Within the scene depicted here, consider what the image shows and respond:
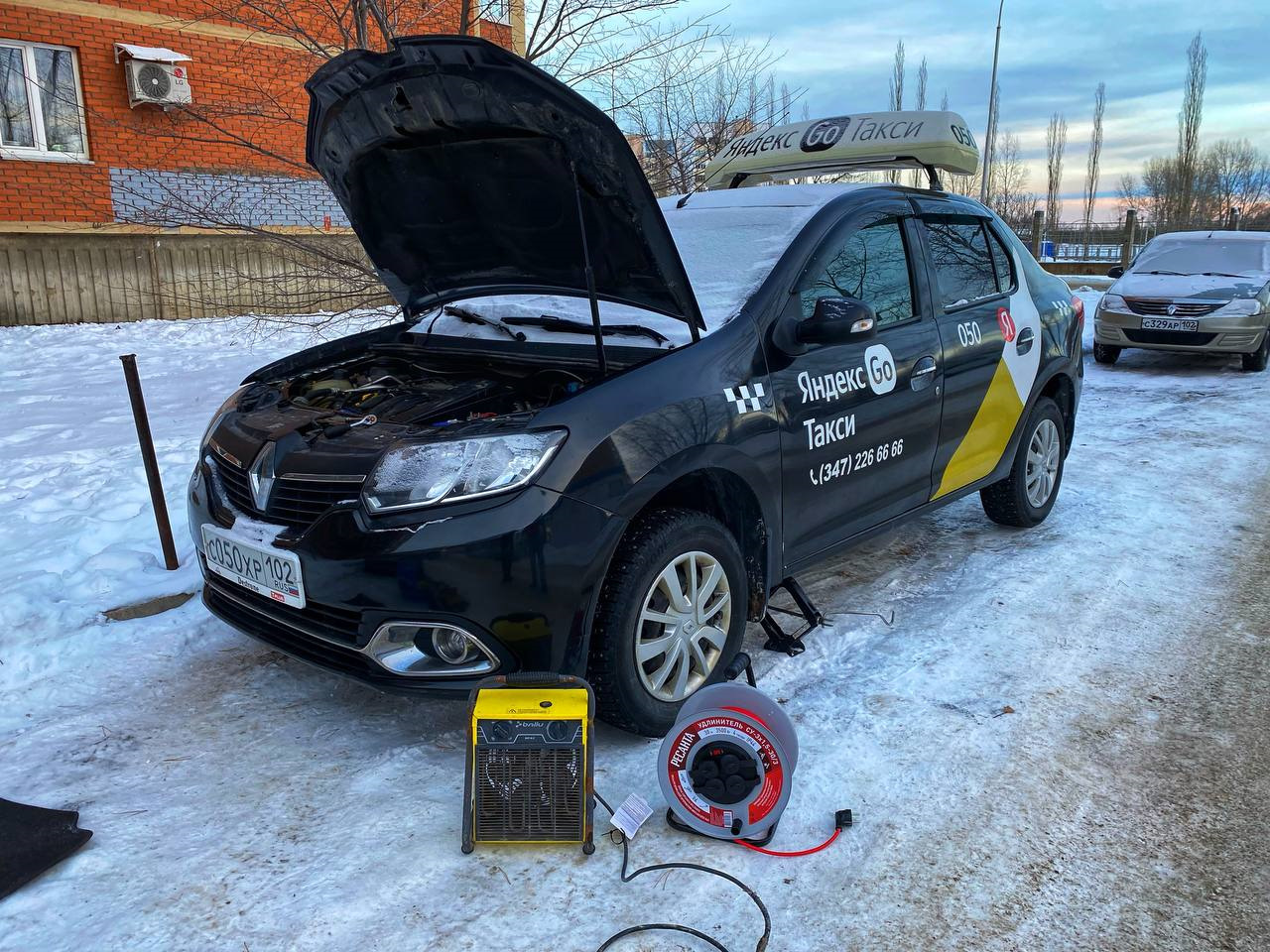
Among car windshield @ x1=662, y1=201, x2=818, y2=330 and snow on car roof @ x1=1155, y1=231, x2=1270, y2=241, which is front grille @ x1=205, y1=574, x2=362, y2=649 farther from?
snow on car roof @ x1=1155, y1=231, x2=1270, y2=241

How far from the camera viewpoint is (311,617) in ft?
9.33

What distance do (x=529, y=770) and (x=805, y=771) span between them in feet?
3.02

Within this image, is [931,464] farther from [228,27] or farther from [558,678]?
[228,27]

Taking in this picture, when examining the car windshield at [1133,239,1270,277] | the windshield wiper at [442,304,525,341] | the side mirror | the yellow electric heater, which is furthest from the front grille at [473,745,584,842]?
the car windshield at [1133,239,1270,277]

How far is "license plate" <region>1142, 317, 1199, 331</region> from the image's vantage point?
10.8 metres

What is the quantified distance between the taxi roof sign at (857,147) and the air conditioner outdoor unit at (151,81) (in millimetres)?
10530

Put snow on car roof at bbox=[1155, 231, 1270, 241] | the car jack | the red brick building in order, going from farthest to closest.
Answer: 1. the red brick building
2. snow on car roof at bbox=[1155, 231, 1270, 241]
3. the car jack

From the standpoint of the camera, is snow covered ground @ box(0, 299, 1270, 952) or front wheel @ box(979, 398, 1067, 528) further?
front wheel @ box(979, 398, 1067, 528)

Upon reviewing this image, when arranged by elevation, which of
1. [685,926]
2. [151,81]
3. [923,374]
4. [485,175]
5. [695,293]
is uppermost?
[151,81]

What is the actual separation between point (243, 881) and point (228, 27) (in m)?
14.3

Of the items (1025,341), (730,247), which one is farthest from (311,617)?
(1025,341)

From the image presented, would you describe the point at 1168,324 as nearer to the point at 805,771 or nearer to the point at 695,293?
the point at 695,293

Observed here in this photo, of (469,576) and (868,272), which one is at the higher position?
(868,272)

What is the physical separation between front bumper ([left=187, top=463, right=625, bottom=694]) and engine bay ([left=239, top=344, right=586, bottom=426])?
43cm
